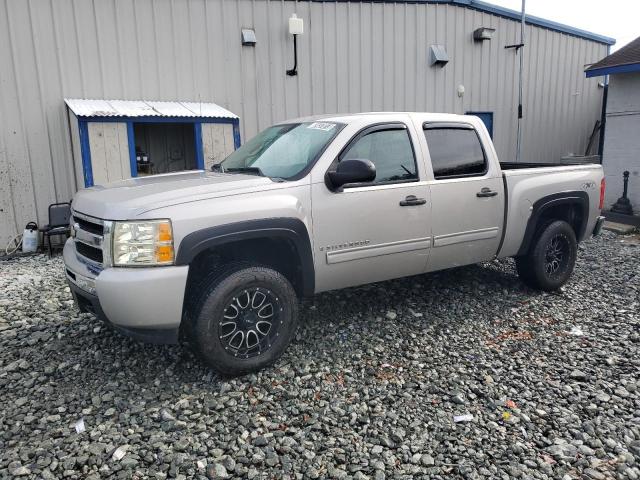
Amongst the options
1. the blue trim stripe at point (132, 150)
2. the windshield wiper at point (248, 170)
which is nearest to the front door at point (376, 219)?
the windshield wiper at point (248, 170)

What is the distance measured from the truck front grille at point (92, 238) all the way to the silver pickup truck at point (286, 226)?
0.02 meters

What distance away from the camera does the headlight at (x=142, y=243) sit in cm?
322

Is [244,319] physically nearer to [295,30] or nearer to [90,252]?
[90,252]

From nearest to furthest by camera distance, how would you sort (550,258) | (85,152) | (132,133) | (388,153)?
(388,153), (550,258), (85,152), (132,133)

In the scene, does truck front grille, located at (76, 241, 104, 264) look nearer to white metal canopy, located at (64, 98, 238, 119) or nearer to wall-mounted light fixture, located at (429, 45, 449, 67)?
white metal canopy, located at (64, 98, 238, 119)

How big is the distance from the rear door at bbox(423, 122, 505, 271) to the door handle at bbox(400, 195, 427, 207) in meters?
0.16

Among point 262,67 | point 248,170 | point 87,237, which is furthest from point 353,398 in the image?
point 262,67

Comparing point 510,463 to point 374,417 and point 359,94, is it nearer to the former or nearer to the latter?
point 374,417

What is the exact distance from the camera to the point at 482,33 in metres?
11.3

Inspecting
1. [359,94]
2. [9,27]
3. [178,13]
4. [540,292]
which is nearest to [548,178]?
[540,292]

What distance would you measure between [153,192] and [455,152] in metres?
2.81

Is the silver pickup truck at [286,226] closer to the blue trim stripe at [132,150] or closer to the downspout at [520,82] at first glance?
the blue trim stripe at [132,150]

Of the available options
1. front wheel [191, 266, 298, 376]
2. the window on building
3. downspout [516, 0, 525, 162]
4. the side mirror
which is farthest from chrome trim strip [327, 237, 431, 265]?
downspout [516, 0, 525, 162]

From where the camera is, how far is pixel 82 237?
12.0 feet
